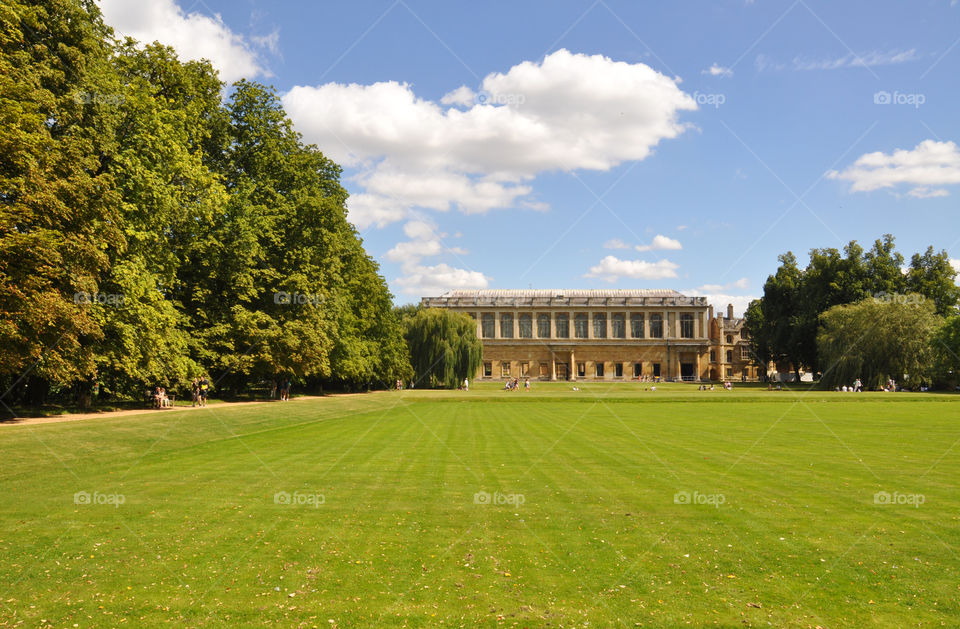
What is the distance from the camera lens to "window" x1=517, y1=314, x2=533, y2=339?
110 meters

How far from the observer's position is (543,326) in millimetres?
110000

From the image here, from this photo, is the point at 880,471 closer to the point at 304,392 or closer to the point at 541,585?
the point at 541,585

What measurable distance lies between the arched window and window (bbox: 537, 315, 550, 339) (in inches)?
963

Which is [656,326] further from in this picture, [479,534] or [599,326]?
[479,534]

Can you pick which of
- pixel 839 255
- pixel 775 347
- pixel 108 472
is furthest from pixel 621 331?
pixel 108 472

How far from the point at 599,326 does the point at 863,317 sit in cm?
6023

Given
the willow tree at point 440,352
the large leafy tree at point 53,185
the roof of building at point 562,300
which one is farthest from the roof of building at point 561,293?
the large leafy tree at point 53,185

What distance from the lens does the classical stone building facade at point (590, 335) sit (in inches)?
4218

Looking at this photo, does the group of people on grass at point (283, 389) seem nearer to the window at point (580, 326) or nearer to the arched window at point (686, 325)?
the window at point (580, 326)

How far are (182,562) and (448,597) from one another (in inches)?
135

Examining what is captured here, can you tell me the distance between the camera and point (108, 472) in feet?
42.9

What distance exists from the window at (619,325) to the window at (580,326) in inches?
196

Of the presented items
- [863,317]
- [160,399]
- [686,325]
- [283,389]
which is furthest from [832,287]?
[160,399]

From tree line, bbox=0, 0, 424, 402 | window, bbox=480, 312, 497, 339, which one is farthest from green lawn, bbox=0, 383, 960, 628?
window, bbox=480, 312, 497, 339
